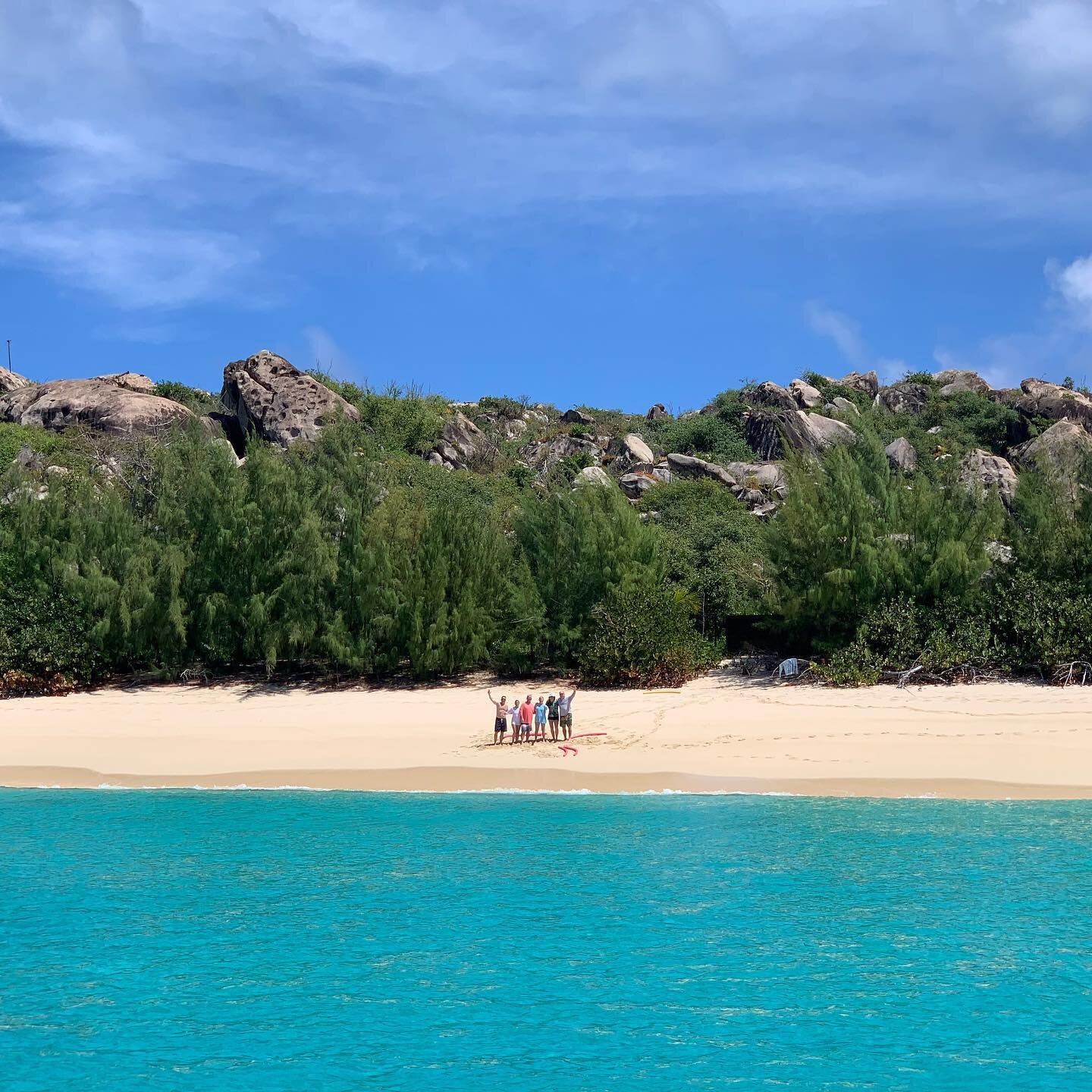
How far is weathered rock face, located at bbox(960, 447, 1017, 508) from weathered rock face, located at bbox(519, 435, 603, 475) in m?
19.2

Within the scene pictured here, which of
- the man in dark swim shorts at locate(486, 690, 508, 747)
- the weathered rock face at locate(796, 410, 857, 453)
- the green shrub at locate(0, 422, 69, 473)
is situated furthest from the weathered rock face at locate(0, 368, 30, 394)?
the man in dark swim shorts at locate(486, 690, 508, 747)

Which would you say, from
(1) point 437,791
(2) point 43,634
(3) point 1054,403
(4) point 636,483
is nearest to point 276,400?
(4) point 636,483

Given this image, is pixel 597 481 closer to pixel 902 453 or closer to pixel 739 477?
pixel 902 453

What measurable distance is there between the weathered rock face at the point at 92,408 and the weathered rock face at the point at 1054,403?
43.7 m

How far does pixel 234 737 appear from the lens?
2453cm

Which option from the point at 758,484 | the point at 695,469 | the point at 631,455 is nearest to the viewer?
the point at 758,484

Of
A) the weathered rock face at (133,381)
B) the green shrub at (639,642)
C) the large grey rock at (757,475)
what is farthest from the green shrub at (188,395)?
the green shrub at (639,642)

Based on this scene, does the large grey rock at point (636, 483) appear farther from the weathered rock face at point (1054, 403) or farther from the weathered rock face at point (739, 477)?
the weathered rock face at point (1054, 403)

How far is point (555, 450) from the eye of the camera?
6231 cm

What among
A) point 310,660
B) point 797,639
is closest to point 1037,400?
point 797,639

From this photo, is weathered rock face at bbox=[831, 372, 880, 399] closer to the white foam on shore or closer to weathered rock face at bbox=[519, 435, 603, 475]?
weathered rock face at bbox=[519, 435, 603, 475]

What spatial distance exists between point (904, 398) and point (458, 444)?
91.6 ft

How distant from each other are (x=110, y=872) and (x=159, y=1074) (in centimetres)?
663

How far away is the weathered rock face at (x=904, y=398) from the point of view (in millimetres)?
68375
